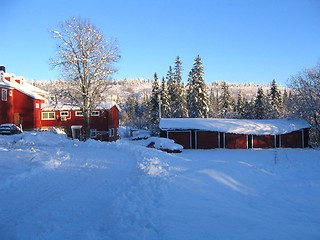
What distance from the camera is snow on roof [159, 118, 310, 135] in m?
32.1

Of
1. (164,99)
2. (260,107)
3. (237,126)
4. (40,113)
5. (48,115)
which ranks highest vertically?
(164,99)

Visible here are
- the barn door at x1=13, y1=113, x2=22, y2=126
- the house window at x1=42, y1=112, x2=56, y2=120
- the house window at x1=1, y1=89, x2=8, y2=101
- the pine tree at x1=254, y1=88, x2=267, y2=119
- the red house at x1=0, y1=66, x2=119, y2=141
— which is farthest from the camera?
the pine tree at x1=254, y1=88, x2=267, y2=119

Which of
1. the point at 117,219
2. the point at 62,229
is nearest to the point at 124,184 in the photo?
the point at 117,219

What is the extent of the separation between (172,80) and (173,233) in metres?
48.6

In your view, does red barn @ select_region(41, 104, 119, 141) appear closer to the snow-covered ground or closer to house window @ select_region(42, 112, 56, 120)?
house window @ select_region(42, 112, 56, 120)

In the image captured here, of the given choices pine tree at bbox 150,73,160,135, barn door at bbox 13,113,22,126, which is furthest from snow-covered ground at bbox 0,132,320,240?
pine tree at bbox 150,73,160,135

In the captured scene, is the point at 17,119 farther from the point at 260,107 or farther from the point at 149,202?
the point at 260,107

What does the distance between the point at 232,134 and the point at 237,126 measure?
125 cm

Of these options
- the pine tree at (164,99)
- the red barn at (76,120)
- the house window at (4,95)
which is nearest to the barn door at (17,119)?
the house window at (4,95)

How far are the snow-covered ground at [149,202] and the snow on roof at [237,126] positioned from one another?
1970 cm

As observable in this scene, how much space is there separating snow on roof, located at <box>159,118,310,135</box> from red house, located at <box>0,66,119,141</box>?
9.77 metres

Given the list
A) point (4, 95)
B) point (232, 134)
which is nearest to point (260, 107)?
point (232, 134)

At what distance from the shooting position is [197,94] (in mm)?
45125

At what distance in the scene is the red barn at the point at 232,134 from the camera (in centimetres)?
3225
